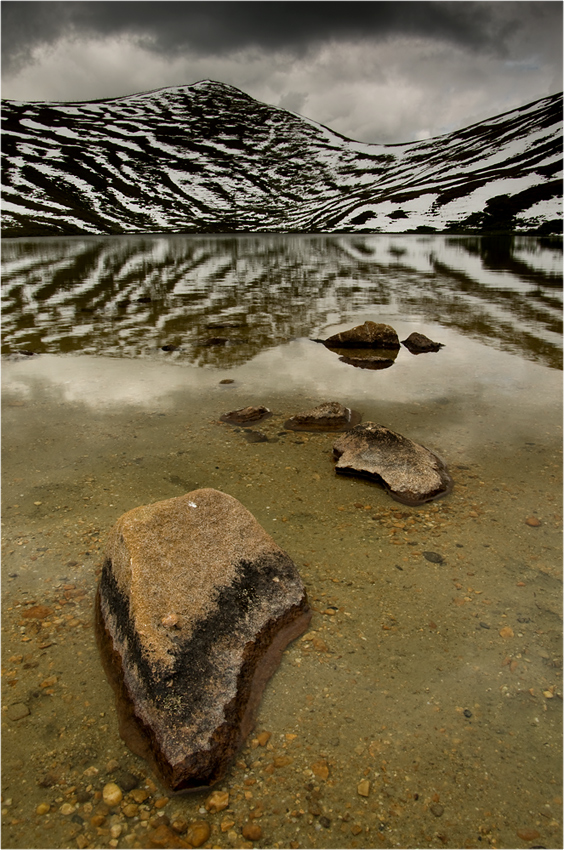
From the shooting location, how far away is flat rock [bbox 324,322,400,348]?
18.1 metres

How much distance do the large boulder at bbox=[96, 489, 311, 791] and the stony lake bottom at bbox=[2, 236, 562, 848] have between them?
0.62 ft

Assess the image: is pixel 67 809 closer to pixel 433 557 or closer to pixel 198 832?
pixel 198 832

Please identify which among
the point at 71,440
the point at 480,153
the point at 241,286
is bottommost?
the point at 71,440

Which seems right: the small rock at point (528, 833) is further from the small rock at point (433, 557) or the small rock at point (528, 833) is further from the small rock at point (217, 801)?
the small rock at point (433, 557)

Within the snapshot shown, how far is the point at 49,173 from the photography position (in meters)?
190

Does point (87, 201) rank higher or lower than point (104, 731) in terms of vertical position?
higher

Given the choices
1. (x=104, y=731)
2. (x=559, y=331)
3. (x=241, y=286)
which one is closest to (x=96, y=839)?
(x=104, y=731)

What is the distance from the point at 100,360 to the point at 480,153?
8610 inches

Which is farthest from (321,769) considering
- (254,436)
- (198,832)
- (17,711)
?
(254,436)

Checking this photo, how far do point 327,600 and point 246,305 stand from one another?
2340 cm

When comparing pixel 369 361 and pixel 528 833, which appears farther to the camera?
pixel 369 361

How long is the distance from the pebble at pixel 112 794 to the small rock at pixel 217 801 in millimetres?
694

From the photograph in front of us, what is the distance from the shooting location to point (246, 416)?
37.1 feet

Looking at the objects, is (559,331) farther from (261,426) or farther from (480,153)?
(480,153)
